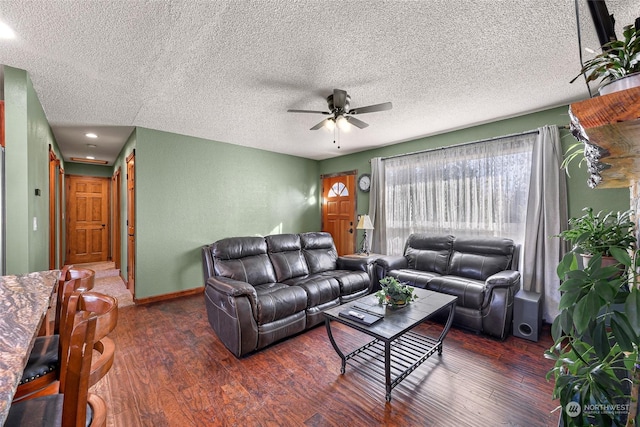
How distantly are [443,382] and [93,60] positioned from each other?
381 cm

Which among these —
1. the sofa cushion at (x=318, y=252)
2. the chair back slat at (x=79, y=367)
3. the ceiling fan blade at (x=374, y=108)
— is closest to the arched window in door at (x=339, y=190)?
the sofa cushion at (x=318, y=252)

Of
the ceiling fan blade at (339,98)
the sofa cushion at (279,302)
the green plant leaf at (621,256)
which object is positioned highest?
the ceiling fan blade at (339,98)

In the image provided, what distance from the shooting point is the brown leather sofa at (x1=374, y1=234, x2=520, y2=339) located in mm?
2754

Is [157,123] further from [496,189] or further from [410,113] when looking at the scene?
[496,189]

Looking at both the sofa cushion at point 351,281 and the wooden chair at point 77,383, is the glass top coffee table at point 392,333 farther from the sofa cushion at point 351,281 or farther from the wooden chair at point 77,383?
the wooden chair at point 77,383

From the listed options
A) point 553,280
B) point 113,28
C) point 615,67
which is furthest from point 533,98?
point 113,28

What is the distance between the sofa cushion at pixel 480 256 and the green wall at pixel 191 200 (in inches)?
131

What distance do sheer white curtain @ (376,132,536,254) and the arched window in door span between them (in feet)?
2.93

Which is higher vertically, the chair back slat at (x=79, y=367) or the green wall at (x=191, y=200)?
the green wall at (x=191, y=200)

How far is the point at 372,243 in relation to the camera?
199 inches

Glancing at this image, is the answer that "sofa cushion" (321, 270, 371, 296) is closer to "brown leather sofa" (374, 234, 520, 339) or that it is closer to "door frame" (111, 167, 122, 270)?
"brown leather sofa" (374, 234, 520, 339)

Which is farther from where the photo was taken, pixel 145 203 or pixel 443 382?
A: pixel 145 203

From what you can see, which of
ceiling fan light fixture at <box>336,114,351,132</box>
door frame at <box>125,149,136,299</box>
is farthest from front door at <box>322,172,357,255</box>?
door frame at <box>125,149,136,299</box>

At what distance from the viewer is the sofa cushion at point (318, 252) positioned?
12.4 feet
